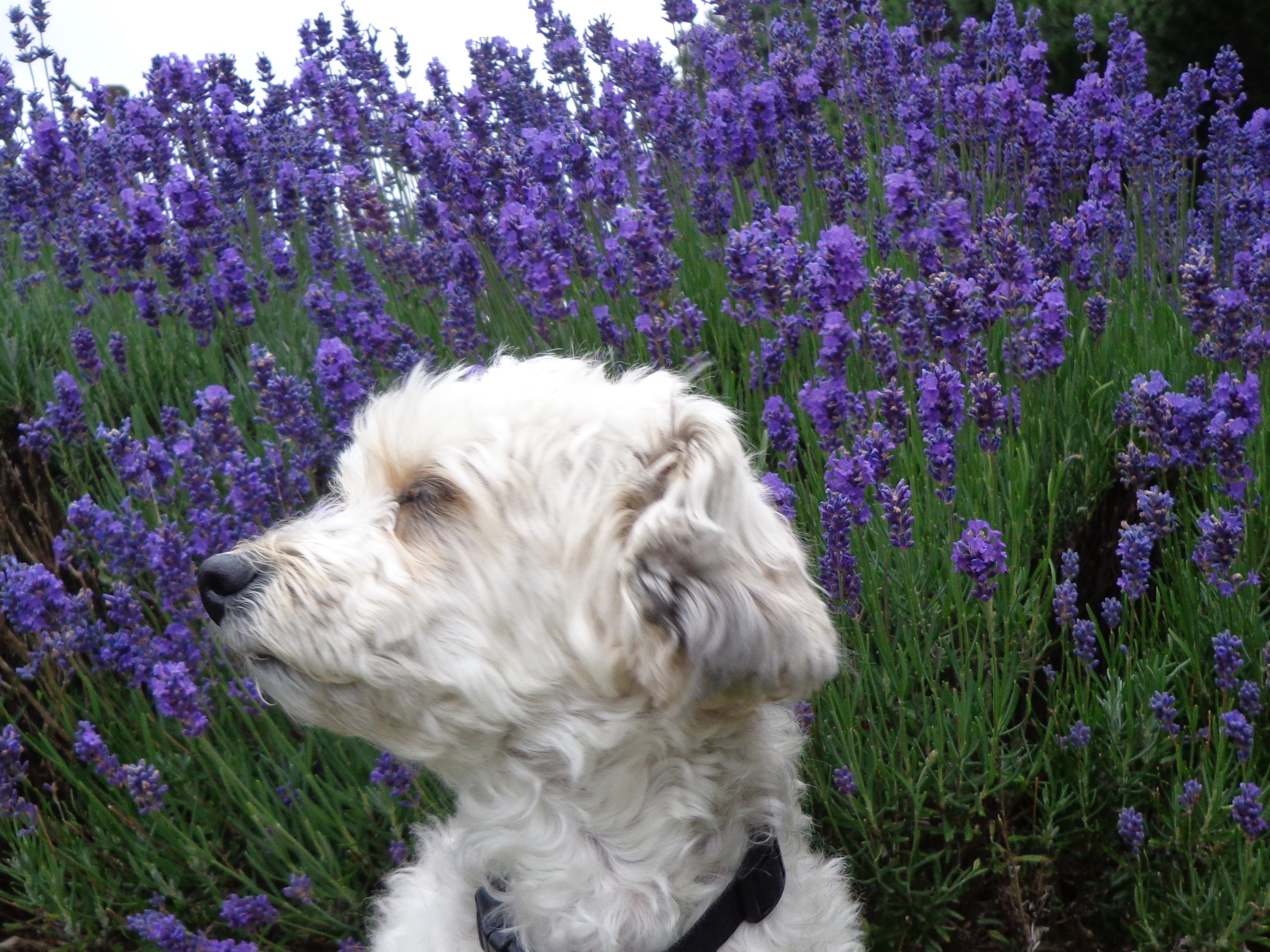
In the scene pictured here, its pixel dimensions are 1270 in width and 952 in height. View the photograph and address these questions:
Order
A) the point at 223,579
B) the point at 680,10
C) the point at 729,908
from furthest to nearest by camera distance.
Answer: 1. the point at 680,10
2. the point at 729,908
3. the point at 223,579

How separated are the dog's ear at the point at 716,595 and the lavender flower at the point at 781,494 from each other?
2.34 ft

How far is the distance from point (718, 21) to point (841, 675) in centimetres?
779

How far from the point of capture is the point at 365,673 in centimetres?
182

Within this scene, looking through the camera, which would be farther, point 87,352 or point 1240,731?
point 87,352

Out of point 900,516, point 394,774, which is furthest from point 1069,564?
point 394,774

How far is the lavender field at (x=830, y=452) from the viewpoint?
2.71 metres

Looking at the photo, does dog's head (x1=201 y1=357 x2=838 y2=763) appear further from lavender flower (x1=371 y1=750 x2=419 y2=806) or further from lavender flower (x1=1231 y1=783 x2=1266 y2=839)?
lavender flower (x1=1231 y1=783 x2=1266 y2=839)

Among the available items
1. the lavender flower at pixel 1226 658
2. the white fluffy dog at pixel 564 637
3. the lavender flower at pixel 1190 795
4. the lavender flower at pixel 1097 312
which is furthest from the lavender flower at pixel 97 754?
the lavender flower at pixel 1097 312

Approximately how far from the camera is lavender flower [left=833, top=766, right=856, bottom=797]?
8.82ft

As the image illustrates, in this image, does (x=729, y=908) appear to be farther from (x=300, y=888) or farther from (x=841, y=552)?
(x=300, y=888)

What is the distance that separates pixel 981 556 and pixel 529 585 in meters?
1.02

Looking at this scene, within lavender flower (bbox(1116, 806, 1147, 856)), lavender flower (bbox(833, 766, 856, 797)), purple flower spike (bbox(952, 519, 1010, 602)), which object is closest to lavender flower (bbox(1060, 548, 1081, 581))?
purple flower spike (bbox(952, 519, 1010, 602))

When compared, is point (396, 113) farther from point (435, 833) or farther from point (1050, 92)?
point (1050, 92)

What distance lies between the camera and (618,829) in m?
2.03
